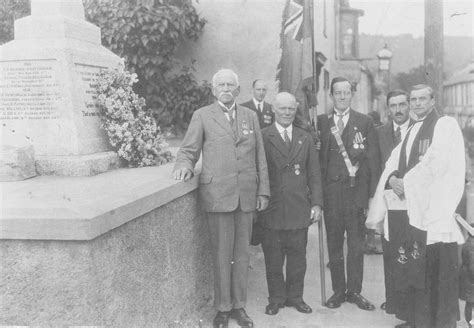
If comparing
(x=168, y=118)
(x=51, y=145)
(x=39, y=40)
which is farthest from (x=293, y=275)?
(x=168, y=118)

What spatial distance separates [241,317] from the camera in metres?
3.96

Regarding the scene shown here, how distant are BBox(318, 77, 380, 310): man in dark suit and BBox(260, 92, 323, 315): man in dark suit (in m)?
0.23

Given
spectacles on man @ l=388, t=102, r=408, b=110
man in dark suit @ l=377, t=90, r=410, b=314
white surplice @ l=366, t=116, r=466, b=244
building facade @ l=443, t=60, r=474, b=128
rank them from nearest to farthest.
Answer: white surplice @ l=366, t=116, r=466, b=244, man in dark suit @ l=377, t=90, r=410, b=314, spectacles on man @ l=388, t=102, r=408, b=110, building facade @ l=443, t=60, r=474, b=128

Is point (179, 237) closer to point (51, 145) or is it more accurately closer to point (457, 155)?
point (51, 145)

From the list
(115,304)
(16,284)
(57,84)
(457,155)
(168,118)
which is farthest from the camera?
(168,118)

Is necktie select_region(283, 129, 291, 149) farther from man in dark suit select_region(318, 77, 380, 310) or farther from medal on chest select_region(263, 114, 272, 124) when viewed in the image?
medal on chest select_region(263, 114, 272, 124)

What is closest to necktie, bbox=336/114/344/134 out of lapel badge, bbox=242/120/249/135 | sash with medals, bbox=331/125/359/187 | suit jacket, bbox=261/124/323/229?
sash with medals, bbox=331/125/359/187

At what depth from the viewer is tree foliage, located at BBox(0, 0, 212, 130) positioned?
6.65 metres

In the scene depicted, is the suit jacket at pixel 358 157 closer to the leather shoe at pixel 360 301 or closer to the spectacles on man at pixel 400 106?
the spectacles on man at pixel 400 106

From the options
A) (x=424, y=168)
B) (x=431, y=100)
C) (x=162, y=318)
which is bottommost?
(x=162, y=318)

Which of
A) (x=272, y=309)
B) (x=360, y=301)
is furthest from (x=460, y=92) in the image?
(x=272, y=309)

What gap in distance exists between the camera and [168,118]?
7.11 metres

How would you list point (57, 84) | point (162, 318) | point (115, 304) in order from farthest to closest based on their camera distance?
point (57, 84) → point (162, 318) → point (115, 304)

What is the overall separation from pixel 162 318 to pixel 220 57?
4930 millimetres
